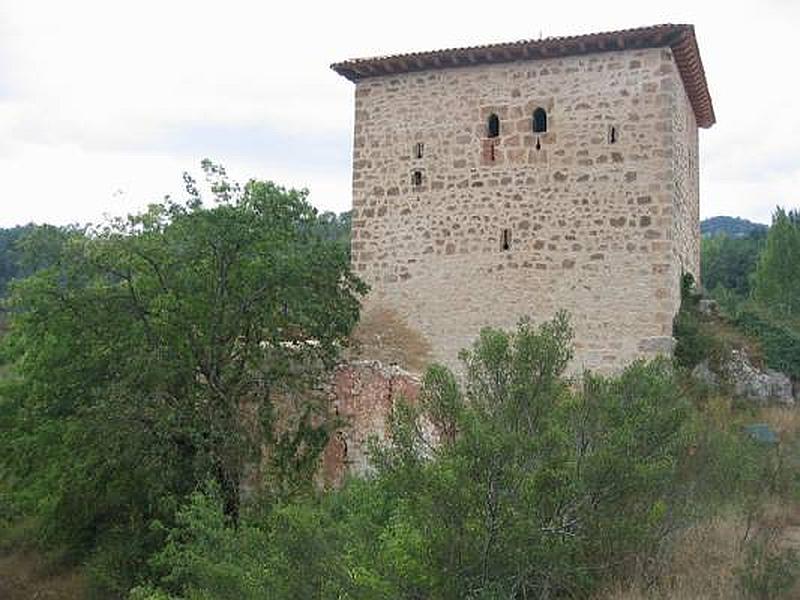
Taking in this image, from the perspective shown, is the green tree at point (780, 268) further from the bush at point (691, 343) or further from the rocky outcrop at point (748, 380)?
the bush at point (691, 343)

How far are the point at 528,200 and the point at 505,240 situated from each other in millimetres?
752

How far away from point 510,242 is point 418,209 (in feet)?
5.85

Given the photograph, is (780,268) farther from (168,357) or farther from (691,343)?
(168,357)

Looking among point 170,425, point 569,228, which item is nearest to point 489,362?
point 170,425

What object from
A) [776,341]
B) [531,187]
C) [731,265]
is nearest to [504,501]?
[531,187]

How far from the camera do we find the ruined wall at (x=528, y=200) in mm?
15391

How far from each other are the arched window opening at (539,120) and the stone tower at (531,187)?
0.07 ft

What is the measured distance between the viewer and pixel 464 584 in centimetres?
647

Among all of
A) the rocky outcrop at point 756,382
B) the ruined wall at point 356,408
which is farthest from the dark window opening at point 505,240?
the ruined wall at point 356,408

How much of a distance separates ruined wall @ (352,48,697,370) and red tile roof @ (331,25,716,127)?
167 millimetres

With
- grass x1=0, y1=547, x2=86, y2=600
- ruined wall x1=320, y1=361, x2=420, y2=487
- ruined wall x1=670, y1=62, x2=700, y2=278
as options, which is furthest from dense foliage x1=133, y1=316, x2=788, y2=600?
ruined wall x1=670, y1=62, x2=700, y2=278

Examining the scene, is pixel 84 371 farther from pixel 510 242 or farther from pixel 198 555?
pixel 510 242

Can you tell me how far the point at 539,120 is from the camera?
53.4 ft

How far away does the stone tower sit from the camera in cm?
1540
